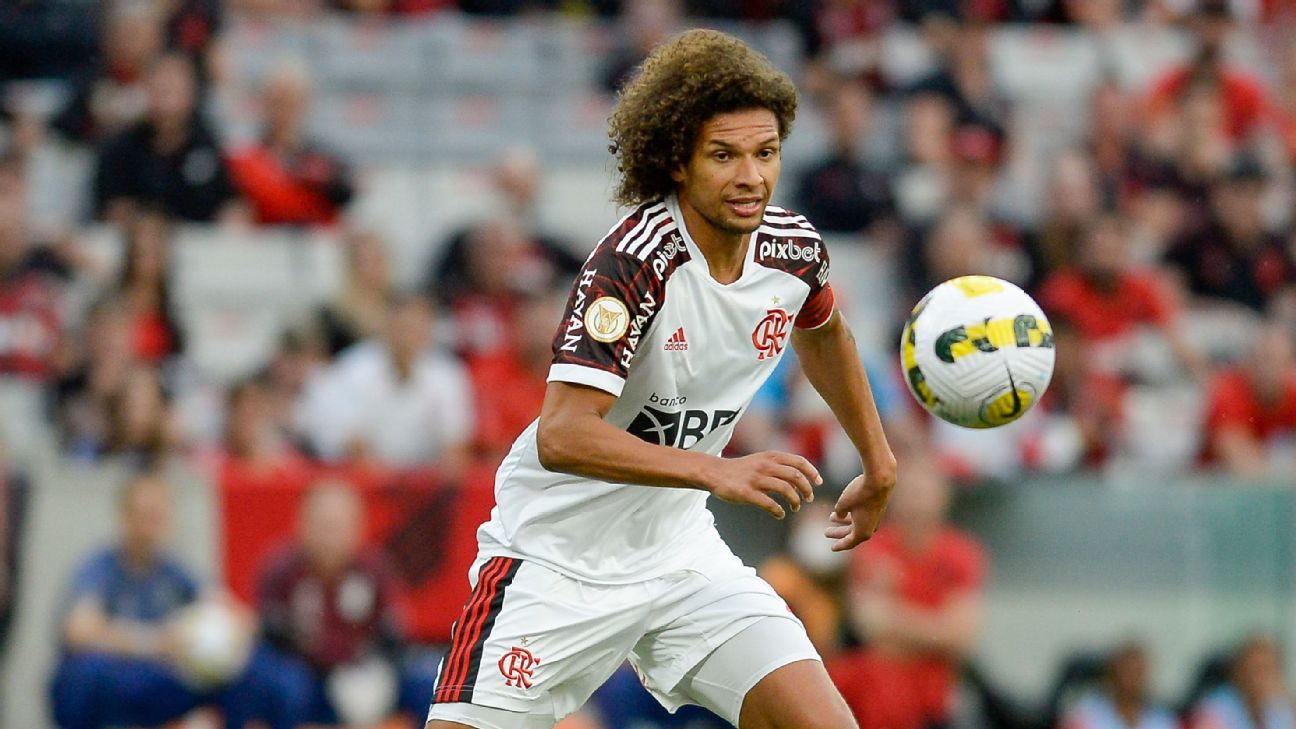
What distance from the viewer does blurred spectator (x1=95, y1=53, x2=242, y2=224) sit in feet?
37.2

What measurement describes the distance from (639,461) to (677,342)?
55cm

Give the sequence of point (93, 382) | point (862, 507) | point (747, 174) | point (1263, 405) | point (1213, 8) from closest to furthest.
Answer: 1. point (747, 174)
2. point (862, 507)
3. point (93, 382)
4. point (1263, 405)
5. point (1213, 8)

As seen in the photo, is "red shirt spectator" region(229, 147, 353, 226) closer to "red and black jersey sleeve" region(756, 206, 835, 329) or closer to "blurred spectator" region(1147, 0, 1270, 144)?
"blurred spectator" region(1147, 0, 1270, 144)

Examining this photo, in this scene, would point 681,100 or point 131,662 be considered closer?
point 681,100

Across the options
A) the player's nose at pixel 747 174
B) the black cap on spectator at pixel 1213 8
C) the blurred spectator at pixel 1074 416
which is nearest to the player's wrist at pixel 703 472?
the player's nose at pixel 747 174

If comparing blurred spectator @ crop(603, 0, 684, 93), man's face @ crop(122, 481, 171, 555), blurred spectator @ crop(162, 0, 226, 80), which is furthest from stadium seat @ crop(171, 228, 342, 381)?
blurred spectator @ crop(603, 0, 684, 93)

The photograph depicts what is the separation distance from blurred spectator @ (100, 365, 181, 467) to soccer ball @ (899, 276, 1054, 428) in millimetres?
4970

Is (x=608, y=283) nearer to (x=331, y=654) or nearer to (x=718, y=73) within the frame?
(x=718, y=73)

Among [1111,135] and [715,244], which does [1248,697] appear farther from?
[715,244]

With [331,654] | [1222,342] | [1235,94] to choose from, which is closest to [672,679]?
[331,654]

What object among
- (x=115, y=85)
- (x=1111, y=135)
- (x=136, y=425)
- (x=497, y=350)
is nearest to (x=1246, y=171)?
(x=1111, y=135)

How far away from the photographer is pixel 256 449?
9797 millimetres

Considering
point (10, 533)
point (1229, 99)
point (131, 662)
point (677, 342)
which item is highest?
point (1229, 99)

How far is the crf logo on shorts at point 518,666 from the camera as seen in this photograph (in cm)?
541
